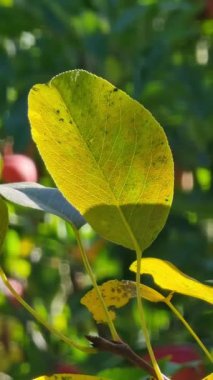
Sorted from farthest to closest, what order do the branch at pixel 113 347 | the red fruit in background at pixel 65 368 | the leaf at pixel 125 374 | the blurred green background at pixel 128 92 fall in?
the blurred green background at pixel 128 92, the red fruit in background at pixel 65 368, the leaf at pixel 125 374, the branch at pixel 113 347

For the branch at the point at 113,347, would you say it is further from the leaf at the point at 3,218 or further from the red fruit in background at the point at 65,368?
the red fruit in background at the point at 65,368

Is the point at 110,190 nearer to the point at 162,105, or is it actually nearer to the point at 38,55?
the point at 162,105

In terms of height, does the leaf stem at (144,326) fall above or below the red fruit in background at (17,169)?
above

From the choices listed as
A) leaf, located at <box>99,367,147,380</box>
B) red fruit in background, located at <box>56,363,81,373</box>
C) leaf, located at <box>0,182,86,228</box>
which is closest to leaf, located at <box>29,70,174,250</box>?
leaf, located at <box>0,182,86,228</box>

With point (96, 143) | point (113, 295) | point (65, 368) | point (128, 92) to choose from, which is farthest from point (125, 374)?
point (128, 92)

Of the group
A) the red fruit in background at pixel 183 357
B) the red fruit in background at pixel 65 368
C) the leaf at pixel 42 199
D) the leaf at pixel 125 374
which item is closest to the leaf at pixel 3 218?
the leaf at pixel 42 199

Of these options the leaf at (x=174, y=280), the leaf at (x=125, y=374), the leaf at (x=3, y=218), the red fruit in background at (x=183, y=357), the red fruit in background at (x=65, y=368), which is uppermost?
the leaf at (x=3, y=218)

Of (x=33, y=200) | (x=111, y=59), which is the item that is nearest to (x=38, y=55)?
(x=111, y=59)

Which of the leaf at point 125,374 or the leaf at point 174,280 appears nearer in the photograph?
the leaf at point 174,280
